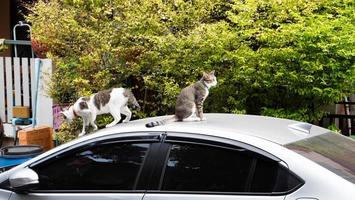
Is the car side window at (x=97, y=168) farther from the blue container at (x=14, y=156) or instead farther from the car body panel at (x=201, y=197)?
the blue container at (x=14, y=156)

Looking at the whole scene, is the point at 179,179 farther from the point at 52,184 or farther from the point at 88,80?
the point at 88,80

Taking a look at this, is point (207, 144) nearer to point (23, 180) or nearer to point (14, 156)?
point (23, 180)

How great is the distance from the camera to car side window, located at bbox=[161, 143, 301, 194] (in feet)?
9.77

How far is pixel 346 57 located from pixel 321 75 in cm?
37

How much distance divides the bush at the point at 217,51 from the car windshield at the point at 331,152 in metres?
2.71

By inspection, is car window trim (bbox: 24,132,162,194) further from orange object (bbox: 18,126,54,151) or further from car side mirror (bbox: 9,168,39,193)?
orange object (bbox: 18,126,54,151)

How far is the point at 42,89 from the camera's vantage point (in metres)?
8.30

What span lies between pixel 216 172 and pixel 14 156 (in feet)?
9.22

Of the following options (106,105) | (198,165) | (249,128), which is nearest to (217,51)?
(106,105)

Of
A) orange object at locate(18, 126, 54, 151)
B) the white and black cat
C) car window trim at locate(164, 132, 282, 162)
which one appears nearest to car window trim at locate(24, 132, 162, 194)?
car window trim at locate(164, 132, 282, 162)

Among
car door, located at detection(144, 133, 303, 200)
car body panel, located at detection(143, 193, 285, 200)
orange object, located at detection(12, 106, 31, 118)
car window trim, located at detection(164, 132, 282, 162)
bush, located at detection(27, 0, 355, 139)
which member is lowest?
orange object, located at detection(12, 106, 31, 118)

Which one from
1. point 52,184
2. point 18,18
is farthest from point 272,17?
point 18,18

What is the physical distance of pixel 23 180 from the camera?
3488 mm

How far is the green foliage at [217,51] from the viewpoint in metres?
6.33
